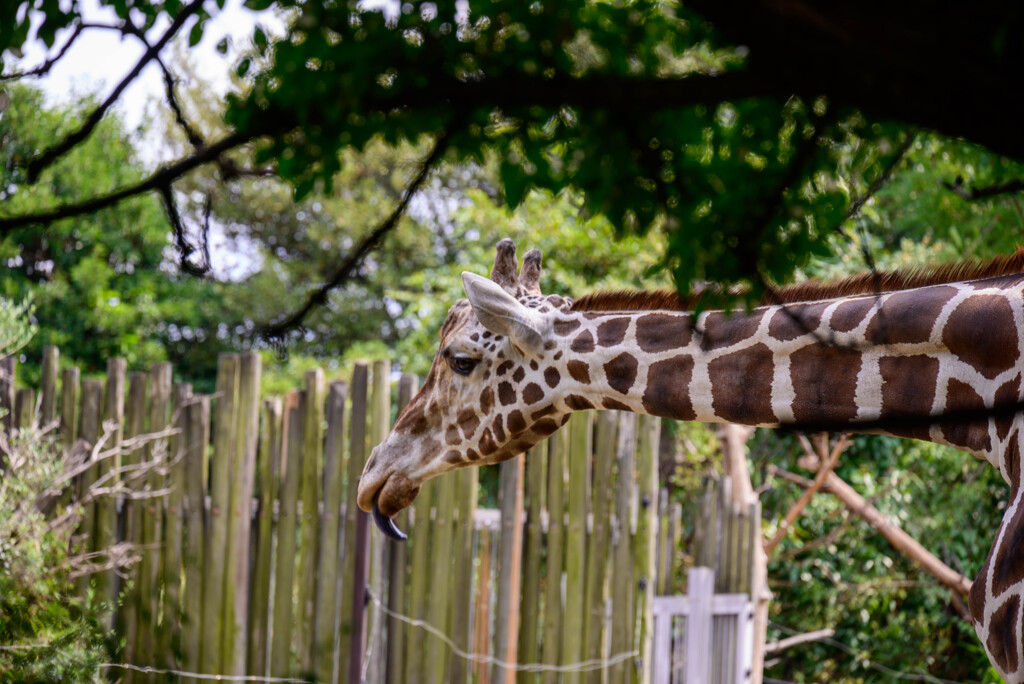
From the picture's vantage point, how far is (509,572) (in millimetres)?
4453

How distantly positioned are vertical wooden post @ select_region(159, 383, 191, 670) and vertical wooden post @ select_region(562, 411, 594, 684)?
189 centimetres

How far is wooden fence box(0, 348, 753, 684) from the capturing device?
4.48 metres

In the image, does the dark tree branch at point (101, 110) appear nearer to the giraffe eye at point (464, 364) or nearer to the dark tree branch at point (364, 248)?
the dark tree branch at point (364, 248)

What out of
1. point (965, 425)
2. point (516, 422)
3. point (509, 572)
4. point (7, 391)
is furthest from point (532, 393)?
point (7, 391)

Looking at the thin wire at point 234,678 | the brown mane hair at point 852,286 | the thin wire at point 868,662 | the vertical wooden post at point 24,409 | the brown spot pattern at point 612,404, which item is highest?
the brown mane hair at point 852,286

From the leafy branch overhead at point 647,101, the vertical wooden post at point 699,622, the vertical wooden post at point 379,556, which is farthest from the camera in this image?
the vertical wooden post at point 699,622

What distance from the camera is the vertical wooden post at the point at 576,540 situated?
4.47 metres

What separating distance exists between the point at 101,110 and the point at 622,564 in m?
3.64

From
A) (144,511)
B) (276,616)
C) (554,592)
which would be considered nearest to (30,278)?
(144,511)

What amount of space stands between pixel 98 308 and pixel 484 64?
30.2 ft

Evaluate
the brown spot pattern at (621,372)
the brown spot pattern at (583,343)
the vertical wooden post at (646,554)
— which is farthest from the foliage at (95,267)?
the brown spot pattern at (621,372)

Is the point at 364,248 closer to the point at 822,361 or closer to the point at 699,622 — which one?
the point at 822,361

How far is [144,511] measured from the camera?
4.89 m

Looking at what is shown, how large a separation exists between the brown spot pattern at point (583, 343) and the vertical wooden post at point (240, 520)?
8.19 feet
